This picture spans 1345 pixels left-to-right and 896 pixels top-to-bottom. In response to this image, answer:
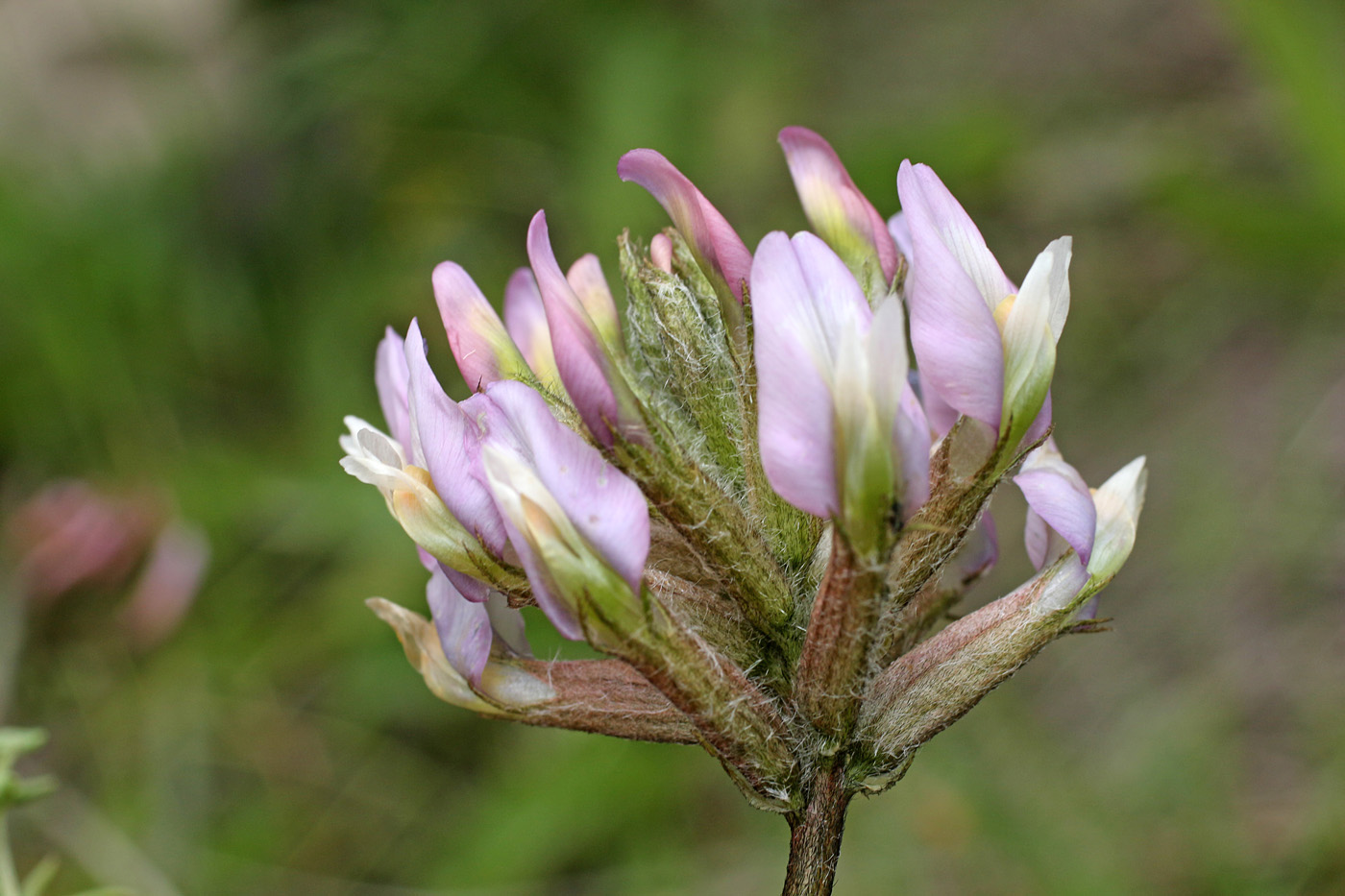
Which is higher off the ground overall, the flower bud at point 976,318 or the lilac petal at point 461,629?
the flower bud at point 976,318

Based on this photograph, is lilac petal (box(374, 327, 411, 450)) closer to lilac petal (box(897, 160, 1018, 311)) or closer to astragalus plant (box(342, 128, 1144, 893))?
astragalus plant (box(342, 128, 1144, 893))

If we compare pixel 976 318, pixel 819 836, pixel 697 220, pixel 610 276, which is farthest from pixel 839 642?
pixel 610 276

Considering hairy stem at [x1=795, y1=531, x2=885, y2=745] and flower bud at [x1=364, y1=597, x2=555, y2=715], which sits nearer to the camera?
hairy stem at [x1=795, y1=531, x2=885, y2=745]

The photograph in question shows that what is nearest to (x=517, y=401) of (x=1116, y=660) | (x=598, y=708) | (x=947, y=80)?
(x=598, y=708)

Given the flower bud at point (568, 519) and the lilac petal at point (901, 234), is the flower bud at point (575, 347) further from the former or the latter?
the lilac petal at point (901, 234)

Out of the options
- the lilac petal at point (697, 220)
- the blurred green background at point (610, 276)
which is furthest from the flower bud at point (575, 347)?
the blurred green background at point (610, 276)

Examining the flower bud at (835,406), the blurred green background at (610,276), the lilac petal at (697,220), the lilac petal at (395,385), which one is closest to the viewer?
the flower bud at (835,406)

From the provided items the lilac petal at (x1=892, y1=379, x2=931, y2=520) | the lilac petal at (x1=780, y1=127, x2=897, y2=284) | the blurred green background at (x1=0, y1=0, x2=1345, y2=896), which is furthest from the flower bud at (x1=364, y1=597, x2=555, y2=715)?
the blurred green background at (x1=0, y1=0, x2=1345, y2=896)

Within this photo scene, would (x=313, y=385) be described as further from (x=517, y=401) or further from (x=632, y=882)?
(x=517, y=401)
